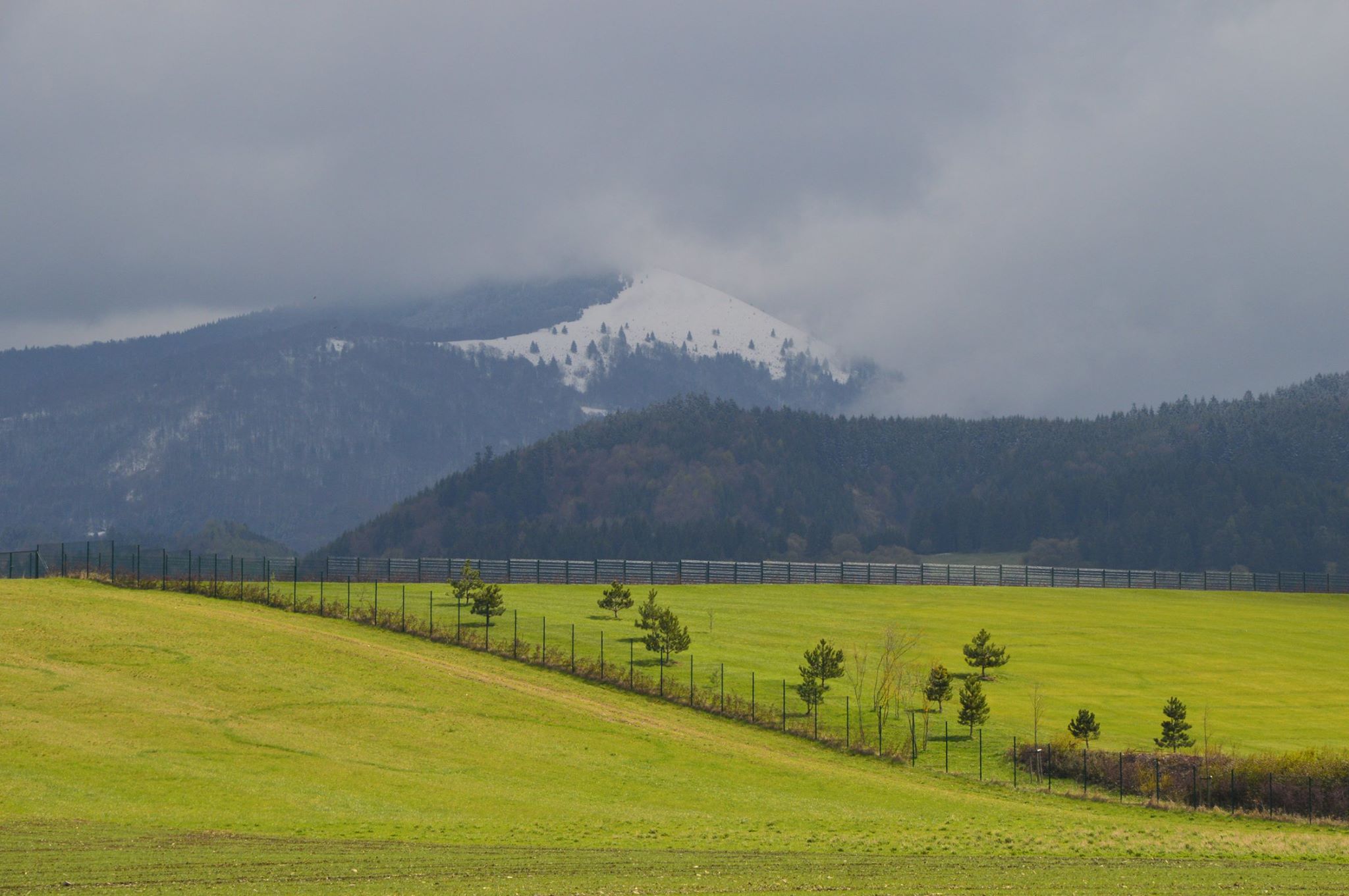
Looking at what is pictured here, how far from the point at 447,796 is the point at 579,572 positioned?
76.2 metres

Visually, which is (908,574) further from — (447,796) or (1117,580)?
(447,796)

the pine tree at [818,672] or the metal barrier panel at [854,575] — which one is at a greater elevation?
the metal barrier panel at [854,575]

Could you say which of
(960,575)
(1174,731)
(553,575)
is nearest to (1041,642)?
(1174,731)

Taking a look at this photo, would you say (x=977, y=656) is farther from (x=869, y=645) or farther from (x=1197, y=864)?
(x=1197, y=864)

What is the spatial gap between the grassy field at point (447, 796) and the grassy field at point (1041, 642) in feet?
33.6

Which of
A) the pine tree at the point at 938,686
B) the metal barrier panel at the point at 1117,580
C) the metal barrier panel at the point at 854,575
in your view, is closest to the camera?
the pine tree at the point at 938,686

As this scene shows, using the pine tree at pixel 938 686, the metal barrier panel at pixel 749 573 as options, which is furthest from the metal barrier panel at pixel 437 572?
the pine tree at pixel 938 686

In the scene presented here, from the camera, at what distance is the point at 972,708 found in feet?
228

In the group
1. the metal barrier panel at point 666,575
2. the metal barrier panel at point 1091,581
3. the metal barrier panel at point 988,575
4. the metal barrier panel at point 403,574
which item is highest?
the metal barrier panel at point 403,574

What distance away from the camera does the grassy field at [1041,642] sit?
7438 centimetres

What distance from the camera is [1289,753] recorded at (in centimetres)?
6103

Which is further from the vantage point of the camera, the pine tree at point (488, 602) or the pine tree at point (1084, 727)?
the pine tree at point (488, 602)

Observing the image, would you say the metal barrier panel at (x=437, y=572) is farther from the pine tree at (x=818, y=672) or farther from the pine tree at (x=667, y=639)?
the pine tree at (x=818, y=672)

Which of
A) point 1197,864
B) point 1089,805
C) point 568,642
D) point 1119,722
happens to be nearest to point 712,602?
point 568,642
